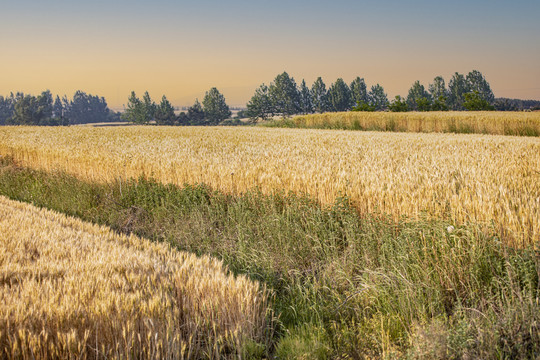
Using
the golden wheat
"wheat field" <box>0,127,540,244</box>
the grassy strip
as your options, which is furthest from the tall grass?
the grassy strip

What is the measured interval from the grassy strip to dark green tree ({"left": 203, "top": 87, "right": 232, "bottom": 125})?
10496cm

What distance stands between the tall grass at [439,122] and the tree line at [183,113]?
2928 inches

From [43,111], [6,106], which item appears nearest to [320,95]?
[43,111]

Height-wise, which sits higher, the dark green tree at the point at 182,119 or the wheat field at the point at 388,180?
the dark green tree at the point at 182,119

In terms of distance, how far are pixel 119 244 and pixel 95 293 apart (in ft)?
5.49

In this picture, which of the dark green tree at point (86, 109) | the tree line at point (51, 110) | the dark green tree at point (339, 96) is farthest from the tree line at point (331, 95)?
the dark green tree at point (86, 109)

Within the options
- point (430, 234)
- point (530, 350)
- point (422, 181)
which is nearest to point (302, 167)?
point (422, 181)

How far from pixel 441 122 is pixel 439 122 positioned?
7.3 inches

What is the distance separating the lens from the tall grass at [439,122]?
23812 millimetres

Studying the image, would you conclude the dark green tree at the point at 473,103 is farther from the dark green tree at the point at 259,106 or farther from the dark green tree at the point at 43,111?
the dark green tree at the point at 43,111

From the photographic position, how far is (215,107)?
110 m

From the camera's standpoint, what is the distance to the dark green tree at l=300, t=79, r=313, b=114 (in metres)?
119

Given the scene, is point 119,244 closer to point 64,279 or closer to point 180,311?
point 64,279

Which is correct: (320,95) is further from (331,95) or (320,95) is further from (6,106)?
(6,106)
